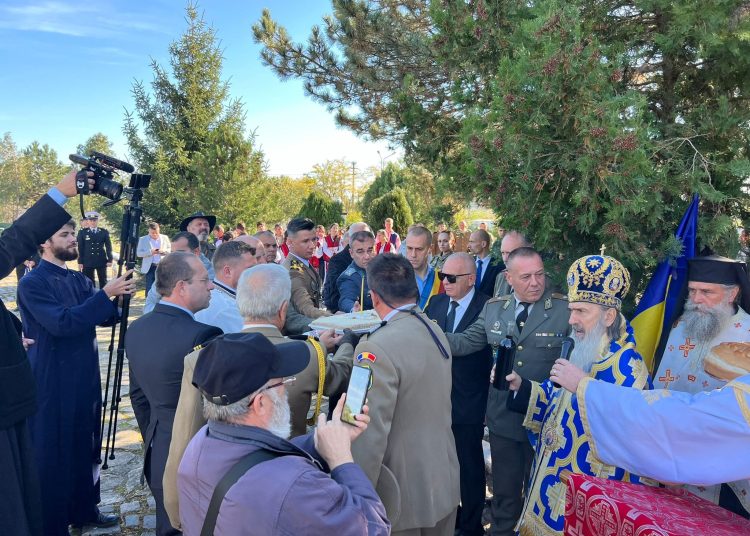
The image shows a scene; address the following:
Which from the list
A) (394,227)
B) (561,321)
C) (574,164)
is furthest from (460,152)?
(394,227)

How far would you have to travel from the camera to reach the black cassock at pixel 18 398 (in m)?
2.83

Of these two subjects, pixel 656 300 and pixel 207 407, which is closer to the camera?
pixel 207 407

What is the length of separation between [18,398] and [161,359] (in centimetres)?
78

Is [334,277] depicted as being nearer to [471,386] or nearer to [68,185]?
[471,386]

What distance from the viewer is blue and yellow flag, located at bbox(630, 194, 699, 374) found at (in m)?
3.77

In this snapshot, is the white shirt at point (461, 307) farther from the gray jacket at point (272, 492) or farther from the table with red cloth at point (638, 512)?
the gray jacket at point (272, 492)

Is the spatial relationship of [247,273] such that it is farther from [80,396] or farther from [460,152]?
[460,152]

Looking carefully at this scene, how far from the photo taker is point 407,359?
272 cm

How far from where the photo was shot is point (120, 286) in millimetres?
4219

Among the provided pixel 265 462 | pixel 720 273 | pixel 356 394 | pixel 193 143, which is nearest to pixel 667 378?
pixel 720 273

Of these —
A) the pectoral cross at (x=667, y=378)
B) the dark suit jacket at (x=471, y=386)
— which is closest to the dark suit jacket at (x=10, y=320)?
the dark suit jacket at (x=471, y=386)

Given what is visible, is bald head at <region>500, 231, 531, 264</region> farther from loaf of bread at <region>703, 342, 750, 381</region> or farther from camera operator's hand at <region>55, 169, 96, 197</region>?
camera operator's hand at <region>55, 169, 96, 197</region>

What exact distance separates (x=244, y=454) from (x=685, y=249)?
11.2 feet

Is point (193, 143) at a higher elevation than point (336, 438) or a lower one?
higher
